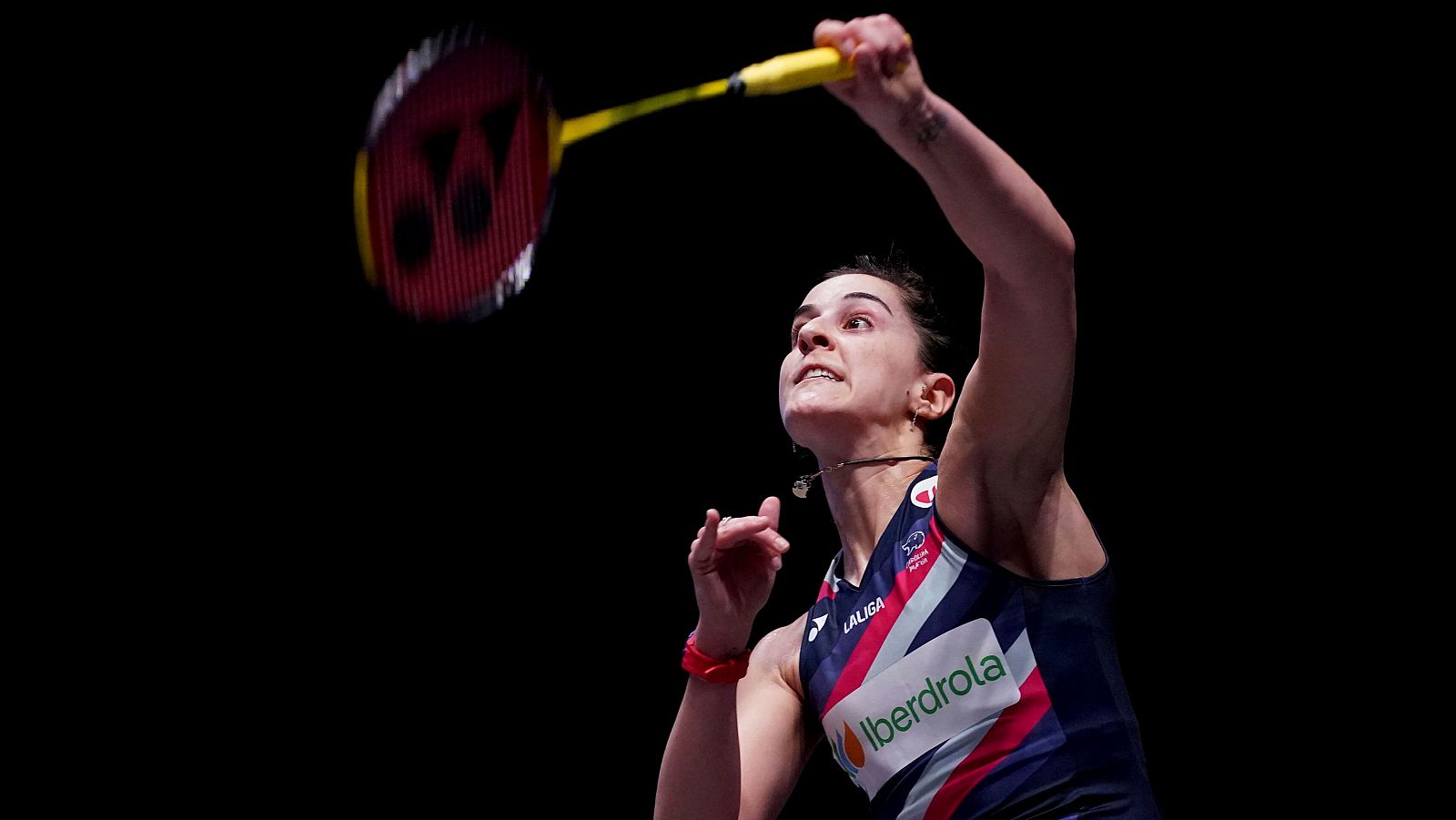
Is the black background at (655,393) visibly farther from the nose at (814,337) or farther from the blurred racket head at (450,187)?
the blurred racket head at (450,187)

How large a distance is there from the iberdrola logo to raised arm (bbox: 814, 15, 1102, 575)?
336 mm

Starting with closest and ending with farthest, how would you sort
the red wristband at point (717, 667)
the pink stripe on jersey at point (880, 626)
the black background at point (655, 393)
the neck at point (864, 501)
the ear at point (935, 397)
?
the pink stripe on jersey at point (880, 626)
the red wristband at point (717, 667)
the neck at point (864, 501)
the ear at point (935, 397)
the black background at point (655, 393)

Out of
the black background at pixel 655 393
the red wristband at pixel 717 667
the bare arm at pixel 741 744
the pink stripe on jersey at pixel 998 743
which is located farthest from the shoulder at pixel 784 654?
the black background at pixel 655 393

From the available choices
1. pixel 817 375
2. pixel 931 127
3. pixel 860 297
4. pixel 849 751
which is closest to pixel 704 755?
pixel 849 751

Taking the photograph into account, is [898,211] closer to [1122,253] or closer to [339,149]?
[1122,253]

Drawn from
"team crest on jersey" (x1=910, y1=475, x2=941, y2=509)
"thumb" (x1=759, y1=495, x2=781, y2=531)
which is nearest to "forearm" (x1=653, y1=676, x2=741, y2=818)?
"thumb" (x1=759, y1=495, x2=781, y2=531)

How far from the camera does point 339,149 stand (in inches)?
116

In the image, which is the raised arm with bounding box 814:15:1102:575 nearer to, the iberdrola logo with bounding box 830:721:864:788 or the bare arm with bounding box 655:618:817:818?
the iberdrola logo with bounding box 830:721:864:788

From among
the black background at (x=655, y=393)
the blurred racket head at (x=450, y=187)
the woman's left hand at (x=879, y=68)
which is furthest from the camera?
the black background at (x=655, y=393)

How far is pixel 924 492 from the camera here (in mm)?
1854

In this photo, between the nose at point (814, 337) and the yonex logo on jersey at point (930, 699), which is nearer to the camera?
the yonex logo on jersey at point (930, 699)

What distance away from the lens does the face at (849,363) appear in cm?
201

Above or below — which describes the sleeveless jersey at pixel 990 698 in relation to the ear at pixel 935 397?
below

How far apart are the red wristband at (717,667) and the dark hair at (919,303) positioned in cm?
60
